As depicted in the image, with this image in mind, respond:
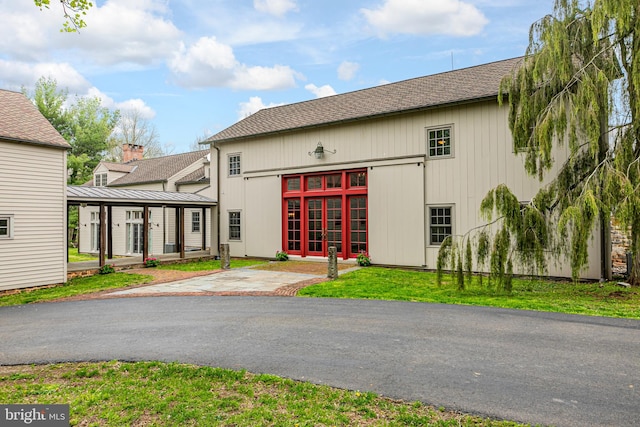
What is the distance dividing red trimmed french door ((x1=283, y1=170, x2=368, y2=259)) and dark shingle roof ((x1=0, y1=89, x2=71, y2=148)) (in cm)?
766

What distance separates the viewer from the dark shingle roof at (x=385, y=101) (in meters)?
12.2

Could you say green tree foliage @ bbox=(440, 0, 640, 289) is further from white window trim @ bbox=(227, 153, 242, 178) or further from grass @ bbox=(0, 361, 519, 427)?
white window trim @ bbox=(227, 153, 242, 178)

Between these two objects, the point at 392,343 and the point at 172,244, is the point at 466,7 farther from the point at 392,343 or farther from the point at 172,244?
the point at 172,244

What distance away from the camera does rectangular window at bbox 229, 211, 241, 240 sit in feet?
55.6

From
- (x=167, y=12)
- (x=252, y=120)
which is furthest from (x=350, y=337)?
(x=252, y=120)

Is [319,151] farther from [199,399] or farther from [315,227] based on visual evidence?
[199,399]

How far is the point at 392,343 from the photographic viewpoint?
5262 mm

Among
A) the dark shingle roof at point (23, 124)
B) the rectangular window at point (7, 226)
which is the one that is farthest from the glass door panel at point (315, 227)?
the rectangular window at point (7, 226)

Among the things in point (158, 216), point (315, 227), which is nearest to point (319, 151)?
point (315, 227)

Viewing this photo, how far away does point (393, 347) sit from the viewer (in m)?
5.10

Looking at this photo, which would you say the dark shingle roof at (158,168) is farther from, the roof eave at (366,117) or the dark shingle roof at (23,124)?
the dark shingle roof at (23,124)

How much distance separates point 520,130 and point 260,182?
10.2 metres

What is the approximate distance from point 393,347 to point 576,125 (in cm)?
660

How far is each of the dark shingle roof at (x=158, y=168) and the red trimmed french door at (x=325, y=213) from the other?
9313mm
